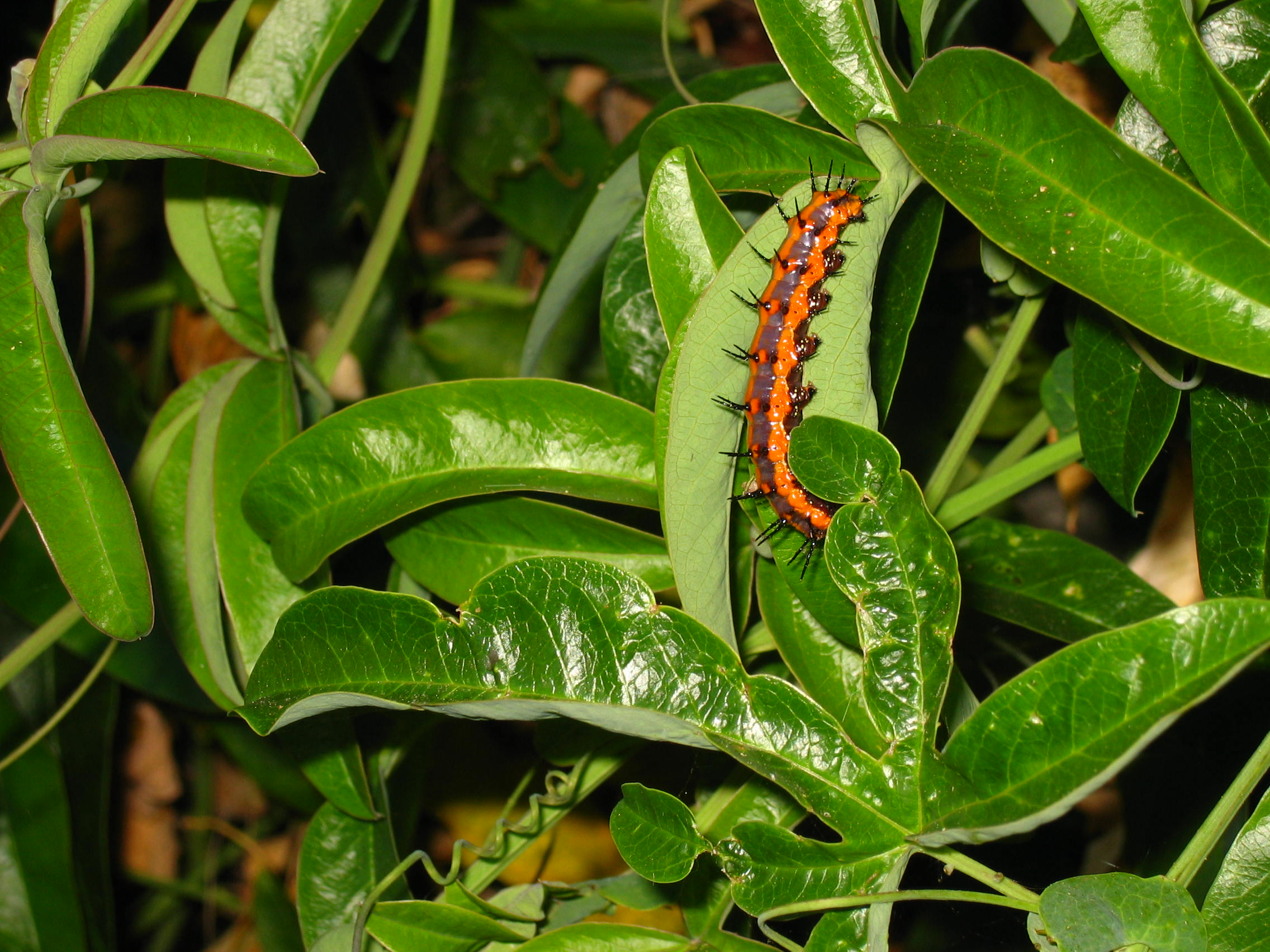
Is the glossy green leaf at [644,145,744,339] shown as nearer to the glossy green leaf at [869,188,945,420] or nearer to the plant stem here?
the glossy green leaf at [869,188,945,420]

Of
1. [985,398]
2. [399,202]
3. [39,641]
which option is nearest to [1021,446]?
[985,398]

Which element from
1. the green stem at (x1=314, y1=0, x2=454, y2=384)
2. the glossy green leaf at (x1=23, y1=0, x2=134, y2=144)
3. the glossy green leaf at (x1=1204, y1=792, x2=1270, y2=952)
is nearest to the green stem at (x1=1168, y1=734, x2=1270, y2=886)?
the glossy green leaf at (x1=1204, y1=792, x2=1270, y2=952)

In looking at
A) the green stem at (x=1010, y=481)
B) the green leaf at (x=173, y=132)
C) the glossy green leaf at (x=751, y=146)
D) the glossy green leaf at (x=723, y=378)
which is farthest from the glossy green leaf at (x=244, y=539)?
the green stem at (x=1010, y=481)

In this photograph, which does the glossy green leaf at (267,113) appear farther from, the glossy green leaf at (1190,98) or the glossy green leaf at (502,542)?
the glossy green leaf at (1190,98)

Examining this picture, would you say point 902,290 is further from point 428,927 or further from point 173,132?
point 428,927

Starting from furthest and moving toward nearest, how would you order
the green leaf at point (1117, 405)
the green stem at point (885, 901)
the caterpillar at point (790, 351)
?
the green leaf at point (1117, 405), the caterpillar at point (790, 351), the green stem at point (885, 901)

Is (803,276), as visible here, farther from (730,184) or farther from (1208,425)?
(1208,425)
